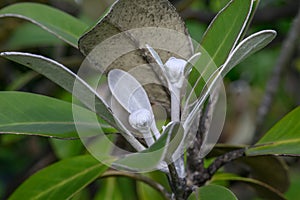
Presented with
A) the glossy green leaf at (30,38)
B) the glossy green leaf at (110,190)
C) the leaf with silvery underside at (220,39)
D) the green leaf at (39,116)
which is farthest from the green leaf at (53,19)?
the glossy green leaf at (30,38)

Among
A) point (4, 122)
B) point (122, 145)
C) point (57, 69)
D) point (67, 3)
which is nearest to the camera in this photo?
point (57, 69)

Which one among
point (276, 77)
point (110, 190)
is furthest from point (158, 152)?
point (276, 77)

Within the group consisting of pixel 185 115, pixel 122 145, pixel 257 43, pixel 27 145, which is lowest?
pixel 27 145

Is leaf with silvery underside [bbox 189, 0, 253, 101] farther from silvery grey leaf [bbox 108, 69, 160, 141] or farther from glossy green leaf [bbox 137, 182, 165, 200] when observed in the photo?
glossy green leaf [bbox 137, 182, 165, 200]

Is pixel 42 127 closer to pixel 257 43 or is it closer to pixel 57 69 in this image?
pixel 57 69

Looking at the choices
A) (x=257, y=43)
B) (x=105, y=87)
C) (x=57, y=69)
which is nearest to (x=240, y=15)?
(x=257, y=43)

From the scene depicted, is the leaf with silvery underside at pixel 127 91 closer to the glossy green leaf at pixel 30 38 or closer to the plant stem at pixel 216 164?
the plant stem at pixel 216 164

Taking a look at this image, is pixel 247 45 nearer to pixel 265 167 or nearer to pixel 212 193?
pixel 212 193
